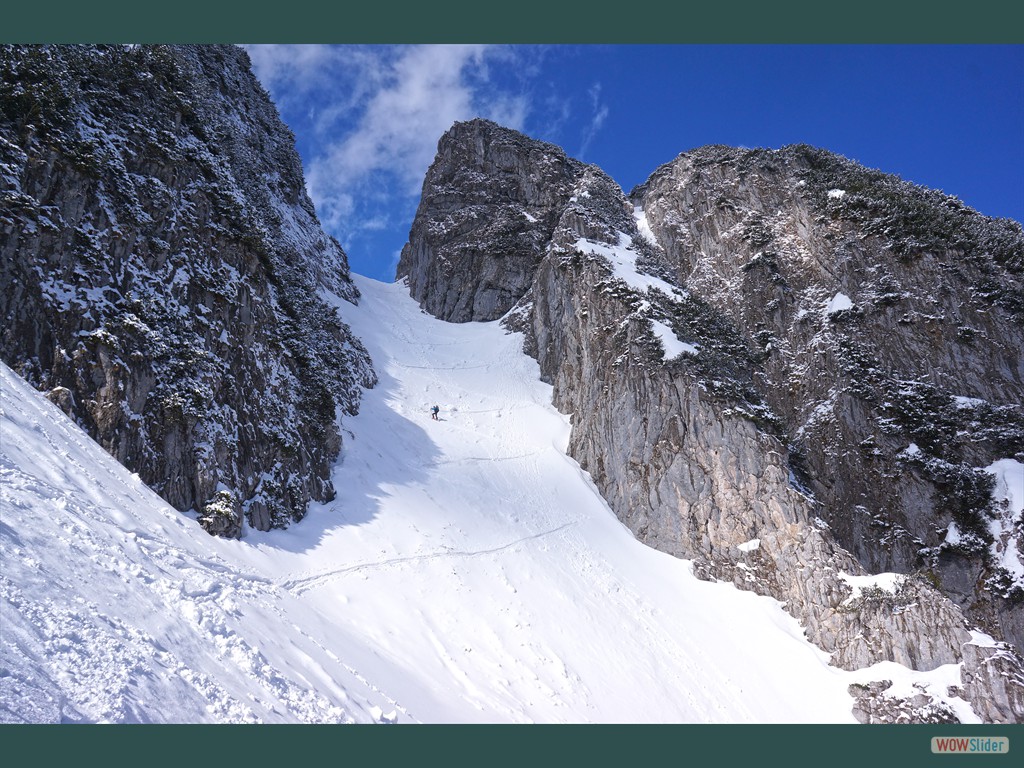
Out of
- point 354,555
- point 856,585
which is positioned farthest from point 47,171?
point 856,585

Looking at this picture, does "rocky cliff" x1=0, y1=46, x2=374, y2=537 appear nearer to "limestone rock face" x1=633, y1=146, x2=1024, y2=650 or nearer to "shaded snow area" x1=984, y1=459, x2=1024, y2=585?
"limestone rock face" x1=633, y1=146, x2=1024, y2=650

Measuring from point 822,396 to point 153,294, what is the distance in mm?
31288

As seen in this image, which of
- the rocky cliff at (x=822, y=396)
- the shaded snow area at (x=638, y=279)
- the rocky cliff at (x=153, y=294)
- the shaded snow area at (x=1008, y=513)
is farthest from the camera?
the shaded snow area at (x=638, y=279)

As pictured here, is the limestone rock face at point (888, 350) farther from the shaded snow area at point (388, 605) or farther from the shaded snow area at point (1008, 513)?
the shaded snow area at point (388, 605)

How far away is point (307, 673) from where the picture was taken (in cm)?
1248

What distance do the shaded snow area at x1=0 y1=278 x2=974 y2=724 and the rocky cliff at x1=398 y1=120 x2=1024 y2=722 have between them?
5.37 feet

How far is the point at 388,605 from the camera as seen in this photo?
63.5 ft

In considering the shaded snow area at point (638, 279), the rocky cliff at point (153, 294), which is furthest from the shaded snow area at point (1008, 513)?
the rocky cliff at point (153, 294)

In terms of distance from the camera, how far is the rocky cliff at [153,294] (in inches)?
689

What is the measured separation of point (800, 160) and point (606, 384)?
2451 centimetres

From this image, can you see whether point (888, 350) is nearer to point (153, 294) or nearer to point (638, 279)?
point (638, 279)

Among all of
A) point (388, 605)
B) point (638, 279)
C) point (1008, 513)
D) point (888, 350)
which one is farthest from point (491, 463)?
point (1008, 513)

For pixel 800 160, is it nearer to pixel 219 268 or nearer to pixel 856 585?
pixel 856 585

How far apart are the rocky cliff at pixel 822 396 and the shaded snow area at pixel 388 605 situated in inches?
64.5
